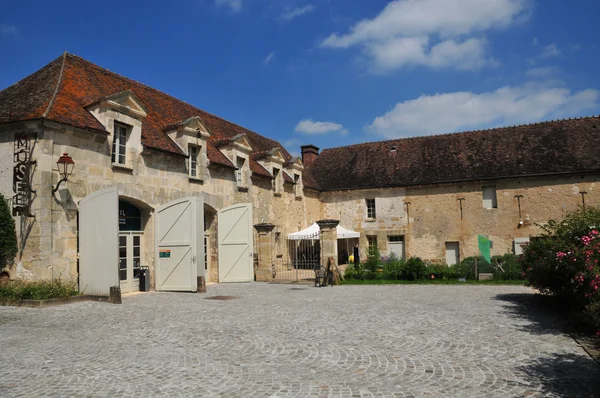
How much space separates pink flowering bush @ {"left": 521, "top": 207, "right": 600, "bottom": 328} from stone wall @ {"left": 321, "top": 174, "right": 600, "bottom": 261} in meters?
12.2

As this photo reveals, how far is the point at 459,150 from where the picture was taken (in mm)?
23734

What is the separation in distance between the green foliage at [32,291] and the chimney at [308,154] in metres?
18.9

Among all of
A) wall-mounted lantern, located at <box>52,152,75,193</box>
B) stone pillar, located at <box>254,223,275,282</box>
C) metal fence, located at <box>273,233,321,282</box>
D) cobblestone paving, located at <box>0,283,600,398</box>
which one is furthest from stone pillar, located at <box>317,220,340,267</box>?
wall-mounted lantern, located at <box>52,152,75,193</box>

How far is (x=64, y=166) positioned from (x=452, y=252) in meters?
18.0

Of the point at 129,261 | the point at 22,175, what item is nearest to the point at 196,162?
the point at 129,261

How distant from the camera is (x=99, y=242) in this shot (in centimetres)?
1102

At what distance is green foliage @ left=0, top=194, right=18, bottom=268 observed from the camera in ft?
33.8

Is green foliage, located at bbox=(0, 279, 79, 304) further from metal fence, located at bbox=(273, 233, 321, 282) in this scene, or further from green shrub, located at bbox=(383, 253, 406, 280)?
green shrub, located at bbox=(383, 253, 406, 280)

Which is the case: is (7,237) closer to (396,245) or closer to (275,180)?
(275,180)

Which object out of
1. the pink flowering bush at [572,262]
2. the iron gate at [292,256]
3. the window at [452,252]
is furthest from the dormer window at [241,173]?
the pink flowering bush at [572,262]

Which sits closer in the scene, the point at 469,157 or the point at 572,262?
the point at 572,262

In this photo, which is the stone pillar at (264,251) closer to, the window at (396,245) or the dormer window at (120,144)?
the dormer window at (120,144)

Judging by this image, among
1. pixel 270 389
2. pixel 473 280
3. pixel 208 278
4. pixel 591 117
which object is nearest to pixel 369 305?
pixel 270 389

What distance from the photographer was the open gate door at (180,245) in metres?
13.3
